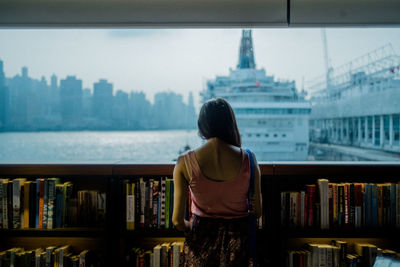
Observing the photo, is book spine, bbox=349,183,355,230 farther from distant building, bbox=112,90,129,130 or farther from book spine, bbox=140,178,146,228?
distant building, bbox=112,90,129,130

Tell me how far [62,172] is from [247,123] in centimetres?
884

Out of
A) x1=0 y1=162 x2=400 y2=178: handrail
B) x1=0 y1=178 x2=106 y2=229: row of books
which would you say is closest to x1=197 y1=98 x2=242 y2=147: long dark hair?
x1=0 y1=162 x2=400 y2=178: handrail

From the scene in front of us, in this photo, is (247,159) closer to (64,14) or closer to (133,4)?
(133,4)

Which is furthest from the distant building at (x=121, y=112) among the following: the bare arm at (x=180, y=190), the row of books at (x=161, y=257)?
the bare arm at (x=180, y=190)

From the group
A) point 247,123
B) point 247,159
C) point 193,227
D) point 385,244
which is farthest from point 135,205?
point 247,123

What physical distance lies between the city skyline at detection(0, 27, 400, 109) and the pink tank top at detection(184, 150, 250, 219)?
119 inches

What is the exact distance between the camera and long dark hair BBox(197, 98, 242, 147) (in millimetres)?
1157

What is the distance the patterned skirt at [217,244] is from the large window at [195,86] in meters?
0.82

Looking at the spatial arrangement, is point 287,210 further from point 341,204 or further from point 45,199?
point 45,199

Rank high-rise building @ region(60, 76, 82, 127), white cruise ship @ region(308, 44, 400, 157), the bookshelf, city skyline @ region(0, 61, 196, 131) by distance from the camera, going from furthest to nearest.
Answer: high-rise building @ region(60, 76, 82, 127) → white cruise ship @ region(308, 44, 400, 157) → city skyline @ region(0, 61, 196, 131) → the bookshelf

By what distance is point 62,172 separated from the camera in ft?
5.50

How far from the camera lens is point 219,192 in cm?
108

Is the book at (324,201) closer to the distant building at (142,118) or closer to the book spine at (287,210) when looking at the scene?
the book spine at (287,210)

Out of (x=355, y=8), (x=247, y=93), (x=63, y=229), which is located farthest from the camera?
(x=247, y=93)
